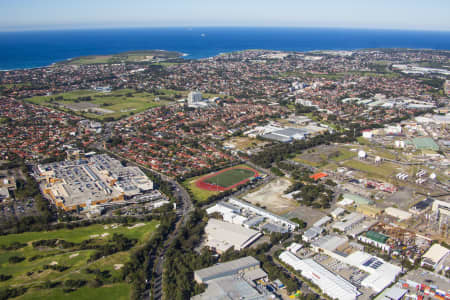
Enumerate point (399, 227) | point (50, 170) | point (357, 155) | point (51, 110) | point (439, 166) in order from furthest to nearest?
point (51, 110)
point (357, 155)
point (439, 166)
point (50, 170)
point (399, 227)

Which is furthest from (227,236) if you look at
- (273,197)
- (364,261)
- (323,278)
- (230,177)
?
(230,177)

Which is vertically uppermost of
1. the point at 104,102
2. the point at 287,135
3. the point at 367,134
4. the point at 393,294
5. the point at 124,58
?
the point at 124,58

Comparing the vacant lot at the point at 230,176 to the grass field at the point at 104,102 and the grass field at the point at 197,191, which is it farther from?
the grass field at the point at 104,102

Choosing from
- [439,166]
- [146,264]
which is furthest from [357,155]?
[146,264]

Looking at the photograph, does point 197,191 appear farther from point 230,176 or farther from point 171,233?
point 171,233

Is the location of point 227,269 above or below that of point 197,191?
above

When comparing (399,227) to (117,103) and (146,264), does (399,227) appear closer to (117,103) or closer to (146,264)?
(146,264)
